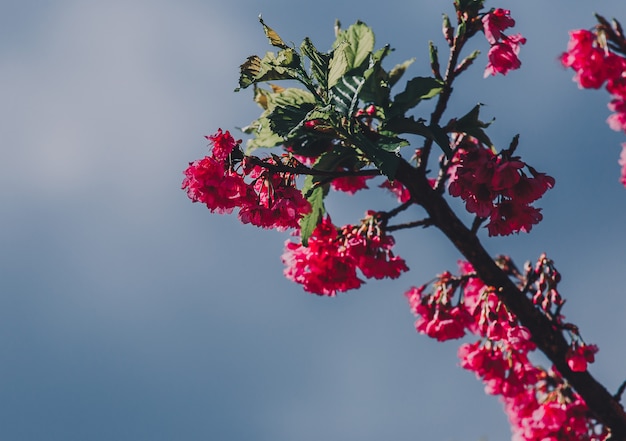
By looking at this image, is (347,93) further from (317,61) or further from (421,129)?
(421,129)

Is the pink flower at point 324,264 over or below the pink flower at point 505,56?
below

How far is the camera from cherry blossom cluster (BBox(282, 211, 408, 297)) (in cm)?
343

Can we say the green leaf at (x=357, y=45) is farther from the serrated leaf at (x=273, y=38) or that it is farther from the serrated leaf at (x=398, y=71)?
the serrated leaf at (x=398, y=71)

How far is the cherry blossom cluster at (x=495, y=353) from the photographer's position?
3.63 meters

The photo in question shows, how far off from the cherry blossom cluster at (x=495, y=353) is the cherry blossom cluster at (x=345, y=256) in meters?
0.50

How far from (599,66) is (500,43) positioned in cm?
52

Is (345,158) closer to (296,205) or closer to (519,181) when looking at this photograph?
(296,205)

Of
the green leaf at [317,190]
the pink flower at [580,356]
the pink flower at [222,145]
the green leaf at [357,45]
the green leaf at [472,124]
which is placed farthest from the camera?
the pink flower at [580,356]

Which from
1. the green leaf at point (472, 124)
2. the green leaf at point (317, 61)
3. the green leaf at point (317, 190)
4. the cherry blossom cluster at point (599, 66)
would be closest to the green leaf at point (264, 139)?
the green leaf at point (317, 190)

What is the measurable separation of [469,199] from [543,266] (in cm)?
109

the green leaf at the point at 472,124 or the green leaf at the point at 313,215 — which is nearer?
the green leaf at the point at 472,124

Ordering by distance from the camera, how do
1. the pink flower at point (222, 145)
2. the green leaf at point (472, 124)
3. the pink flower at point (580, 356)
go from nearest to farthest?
the pink flower at point (222, 145) < the green leaf at point (472, 124) < the pink flower at point (580, 356)

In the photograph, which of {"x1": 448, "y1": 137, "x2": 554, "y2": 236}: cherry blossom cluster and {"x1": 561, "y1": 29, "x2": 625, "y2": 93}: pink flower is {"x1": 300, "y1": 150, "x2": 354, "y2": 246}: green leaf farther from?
{"x1": 561, "y1": 29, "x2": 625, "y2": 93}: pink flower

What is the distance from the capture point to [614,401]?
11.3 feet
